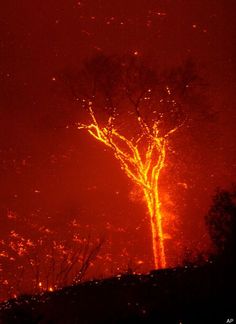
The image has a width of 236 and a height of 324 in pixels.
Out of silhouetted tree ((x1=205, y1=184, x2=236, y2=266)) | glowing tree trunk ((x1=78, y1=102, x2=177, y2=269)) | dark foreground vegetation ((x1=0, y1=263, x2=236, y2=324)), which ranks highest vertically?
glowing tree trunk ((x1=78, y1=102, x2=177, y2=269))

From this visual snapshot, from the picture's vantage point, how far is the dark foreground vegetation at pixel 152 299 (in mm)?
6277

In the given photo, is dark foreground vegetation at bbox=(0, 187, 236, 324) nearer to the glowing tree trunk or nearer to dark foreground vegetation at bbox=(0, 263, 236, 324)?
dark foreground vegetation at bbox=(0, 263, 236, 324)

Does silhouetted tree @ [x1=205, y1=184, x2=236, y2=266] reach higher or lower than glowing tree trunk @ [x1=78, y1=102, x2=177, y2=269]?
lower

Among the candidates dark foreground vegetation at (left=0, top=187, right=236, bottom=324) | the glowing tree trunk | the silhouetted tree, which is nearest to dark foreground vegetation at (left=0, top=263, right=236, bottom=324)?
dark foreground vegetation at (left=0, top=187, right=236, bottom=324)

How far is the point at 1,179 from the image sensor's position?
14531 millimetres

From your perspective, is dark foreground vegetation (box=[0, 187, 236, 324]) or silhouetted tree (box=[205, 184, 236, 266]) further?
silhouetted tree (box=[205, 184, 236, 266])

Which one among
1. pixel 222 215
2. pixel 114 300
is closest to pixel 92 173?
pixel 222 215

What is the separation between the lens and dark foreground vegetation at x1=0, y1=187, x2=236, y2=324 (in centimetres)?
628

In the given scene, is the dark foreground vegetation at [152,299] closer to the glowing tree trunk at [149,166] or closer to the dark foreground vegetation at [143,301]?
the dark foreground vegetation at [143,301]

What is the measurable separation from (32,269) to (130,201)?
10.7ft

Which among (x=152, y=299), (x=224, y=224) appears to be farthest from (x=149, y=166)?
(x=152, y=299)

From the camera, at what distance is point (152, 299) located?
21.9ft

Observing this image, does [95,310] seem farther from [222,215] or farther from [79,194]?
[79,194]

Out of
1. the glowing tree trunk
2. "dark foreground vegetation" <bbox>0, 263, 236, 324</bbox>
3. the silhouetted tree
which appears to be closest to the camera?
"dark foreground vegetation" <bbox>0, 263, 236, 324</bbox>
